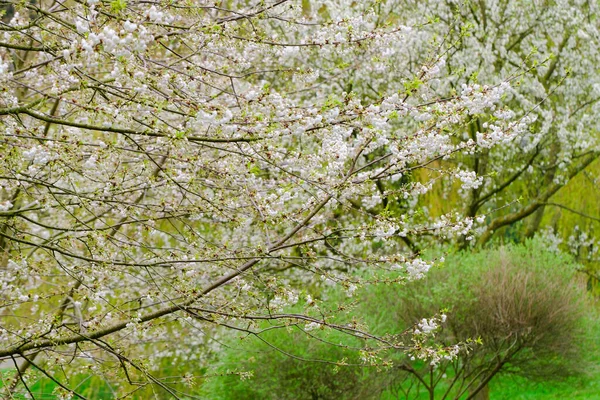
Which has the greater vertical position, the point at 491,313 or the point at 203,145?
the point at 491,313

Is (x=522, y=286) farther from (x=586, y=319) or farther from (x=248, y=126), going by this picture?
(x=248, y=126)

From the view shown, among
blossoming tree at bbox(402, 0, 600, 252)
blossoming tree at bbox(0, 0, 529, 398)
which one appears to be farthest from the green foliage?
blossoming tree at bbox(0, 0, 529, 398)

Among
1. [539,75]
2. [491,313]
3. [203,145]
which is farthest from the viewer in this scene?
[539,75]

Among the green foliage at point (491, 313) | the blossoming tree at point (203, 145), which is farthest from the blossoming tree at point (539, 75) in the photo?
the blossoming tree at point (203, 145)

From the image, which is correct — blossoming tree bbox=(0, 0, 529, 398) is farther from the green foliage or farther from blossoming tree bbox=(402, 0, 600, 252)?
blossoming tree bbox=(402, 0, 600, 252)

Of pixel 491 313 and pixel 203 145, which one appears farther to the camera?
pixel 491 313

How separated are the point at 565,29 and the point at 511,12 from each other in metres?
0.89

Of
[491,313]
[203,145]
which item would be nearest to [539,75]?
[491,313]

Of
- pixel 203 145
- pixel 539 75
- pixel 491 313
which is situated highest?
pixel 539 75

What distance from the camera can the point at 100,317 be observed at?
4789mm

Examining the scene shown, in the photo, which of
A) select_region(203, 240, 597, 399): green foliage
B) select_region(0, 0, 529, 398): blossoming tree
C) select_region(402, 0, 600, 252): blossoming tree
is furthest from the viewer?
select_region(402, 0, 600, 252): blossoming tree

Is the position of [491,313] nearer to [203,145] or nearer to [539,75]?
[539,75]

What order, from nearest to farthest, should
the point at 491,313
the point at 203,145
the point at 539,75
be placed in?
1. the point at 203,145
2. the point at 491,313
3. the point at 539,75

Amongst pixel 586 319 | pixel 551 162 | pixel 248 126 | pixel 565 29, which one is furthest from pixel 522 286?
pixel 248 126
